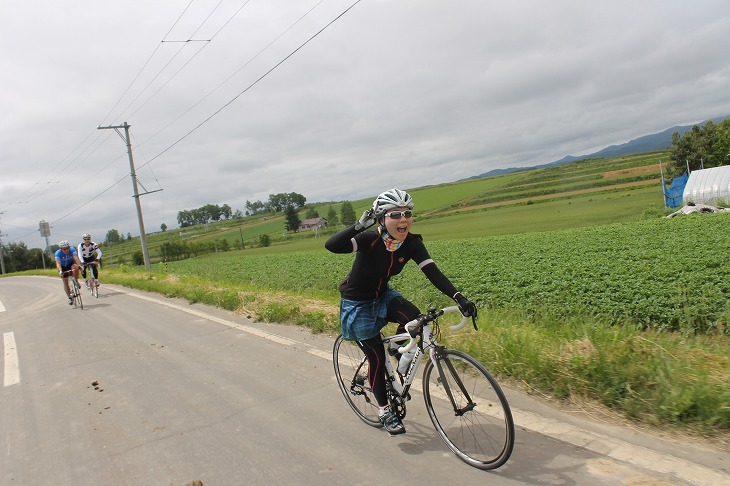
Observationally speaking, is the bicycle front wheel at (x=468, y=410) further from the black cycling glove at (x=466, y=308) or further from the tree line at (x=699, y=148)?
the tree line at (x=699, y=148)

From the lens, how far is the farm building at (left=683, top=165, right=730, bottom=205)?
2402 centimetres

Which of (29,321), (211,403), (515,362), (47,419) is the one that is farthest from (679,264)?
(29,321)

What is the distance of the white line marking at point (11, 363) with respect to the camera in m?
5.86

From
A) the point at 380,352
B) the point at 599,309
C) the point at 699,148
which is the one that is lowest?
the point at 599,309

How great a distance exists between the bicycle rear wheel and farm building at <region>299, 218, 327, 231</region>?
46.8 metres

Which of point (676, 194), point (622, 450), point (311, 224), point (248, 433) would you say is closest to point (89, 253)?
point (248, 433)

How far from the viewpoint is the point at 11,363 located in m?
6.76

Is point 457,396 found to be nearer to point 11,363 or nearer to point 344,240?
point 344,240

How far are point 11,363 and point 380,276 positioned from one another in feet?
22.7

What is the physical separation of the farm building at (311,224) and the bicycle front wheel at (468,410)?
157 ft

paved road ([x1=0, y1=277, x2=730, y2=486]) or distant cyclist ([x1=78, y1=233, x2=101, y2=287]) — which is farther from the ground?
distant cyclist ([x1=78, y1=233, x2=101, y2=287])

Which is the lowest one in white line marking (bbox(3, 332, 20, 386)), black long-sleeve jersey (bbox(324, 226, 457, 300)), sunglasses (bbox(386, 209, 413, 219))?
white line marking (bbox(3, 332, 20, 386))

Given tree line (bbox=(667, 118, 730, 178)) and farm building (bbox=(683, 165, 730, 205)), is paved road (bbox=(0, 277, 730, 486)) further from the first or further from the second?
→ tree line (bbox=(667, 118, 730, 178))

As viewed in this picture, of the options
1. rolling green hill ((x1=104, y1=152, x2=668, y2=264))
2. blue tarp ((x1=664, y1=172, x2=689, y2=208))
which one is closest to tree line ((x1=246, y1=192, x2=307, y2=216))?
rolling green hill ((x1=104, y1=152, x2=668, y2=264))
